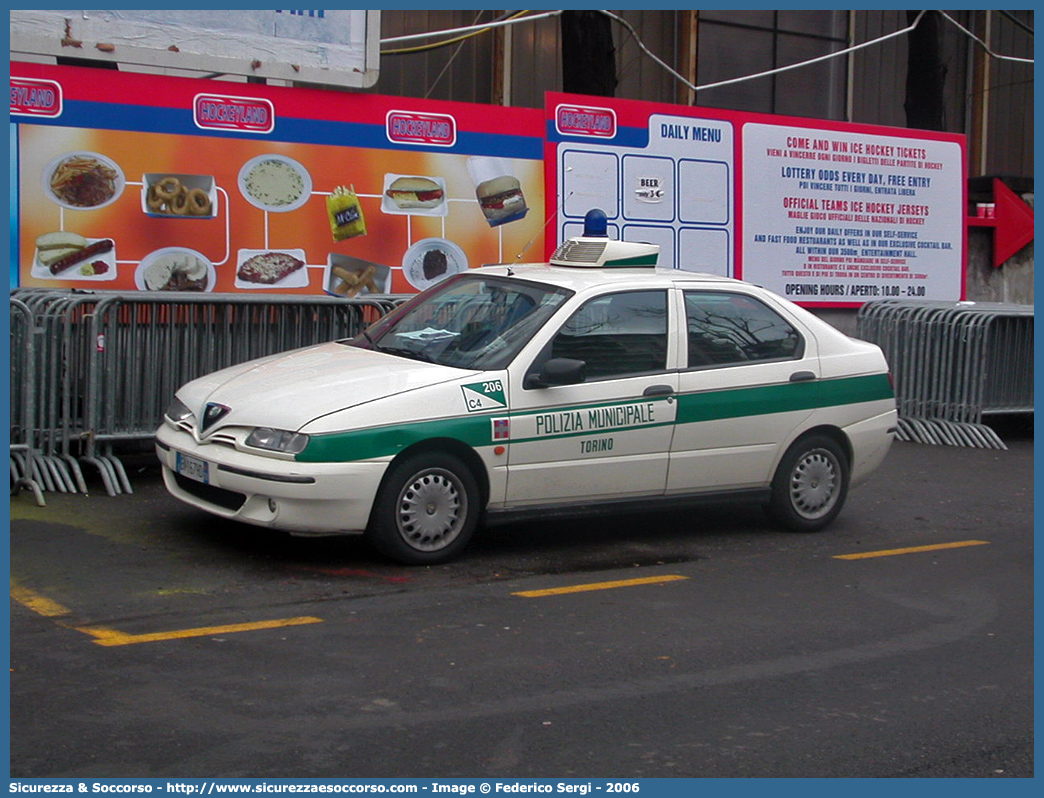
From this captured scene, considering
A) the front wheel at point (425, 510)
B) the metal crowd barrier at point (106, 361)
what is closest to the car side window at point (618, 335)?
the front wheel at point (425, 510)

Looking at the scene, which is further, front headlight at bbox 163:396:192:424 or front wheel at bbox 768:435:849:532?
front wheel at bbox 768:435:849:532

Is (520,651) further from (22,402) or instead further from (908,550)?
(22,402)

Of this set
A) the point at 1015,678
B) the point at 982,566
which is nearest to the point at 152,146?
the point at 982,566

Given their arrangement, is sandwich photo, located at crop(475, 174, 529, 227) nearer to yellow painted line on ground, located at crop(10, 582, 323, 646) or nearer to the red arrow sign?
yellow painted line on ground, located at crop(10, 582, 323, 646)

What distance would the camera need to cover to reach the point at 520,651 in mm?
6164

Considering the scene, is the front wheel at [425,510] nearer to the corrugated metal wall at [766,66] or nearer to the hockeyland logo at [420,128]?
the hockeyland logo at [420,128]

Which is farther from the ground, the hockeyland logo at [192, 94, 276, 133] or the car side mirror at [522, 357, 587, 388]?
the hockeyland logo at [192, 94, 276, 133]

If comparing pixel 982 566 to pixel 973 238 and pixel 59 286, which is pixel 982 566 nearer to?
pixel 59 286

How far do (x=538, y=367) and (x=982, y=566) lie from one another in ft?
10.1

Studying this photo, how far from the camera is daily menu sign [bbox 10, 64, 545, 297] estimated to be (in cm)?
1028

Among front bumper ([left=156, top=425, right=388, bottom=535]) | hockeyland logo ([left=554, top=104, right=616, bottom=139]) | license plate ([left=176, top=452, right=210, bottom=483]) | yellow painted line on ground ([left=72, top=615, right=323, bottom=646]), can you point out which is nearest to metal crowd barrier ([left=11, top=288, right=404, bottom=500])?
license plate ([left=176, top=452, right=210, bottom=483])

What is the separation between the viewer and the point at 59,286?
1029 cm

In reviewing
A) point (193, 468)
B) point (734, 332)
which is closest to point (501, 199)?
point (734, 332)

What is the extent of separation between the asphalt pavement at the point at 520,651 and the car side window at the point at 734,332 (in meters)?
1.23
